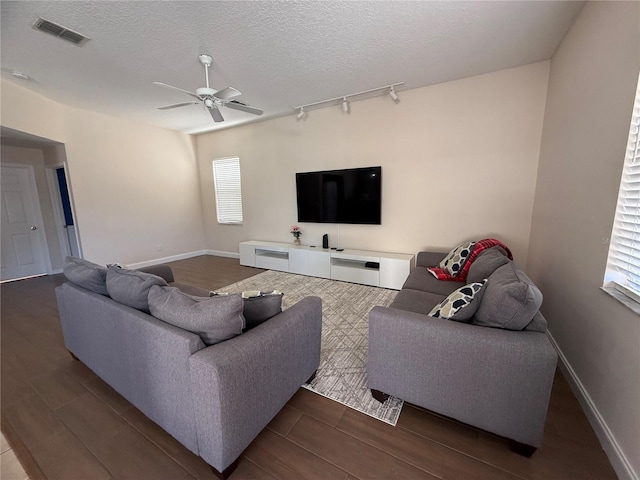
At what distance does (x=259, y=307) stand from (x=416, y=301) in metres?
1.30

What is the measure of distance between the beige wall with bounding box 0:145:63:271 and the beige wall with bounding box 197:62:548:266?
409cm

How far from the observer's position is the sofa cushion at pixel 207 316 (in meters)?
1.15

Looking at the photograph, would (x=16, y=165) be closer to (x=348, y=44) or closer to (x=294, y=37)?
(x=294, y=37)

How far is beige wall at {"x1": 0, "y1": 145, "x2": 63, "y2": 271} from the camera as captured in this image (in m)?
4.30

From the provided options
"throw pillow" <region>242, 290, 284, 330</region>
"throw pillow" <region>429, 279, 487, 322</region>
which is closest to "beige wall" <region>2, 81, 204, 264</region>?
"throw pillow" <region>242, 290, 284, 330</region>

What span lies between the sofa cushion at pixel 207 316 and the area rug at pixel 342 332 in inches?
35.8

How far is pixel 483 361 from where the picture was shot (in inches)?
47.8

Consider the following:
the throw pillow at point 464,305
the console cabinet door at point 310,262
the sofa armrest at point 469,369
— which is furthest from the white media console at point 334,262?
the sofa armrest at point 469,369

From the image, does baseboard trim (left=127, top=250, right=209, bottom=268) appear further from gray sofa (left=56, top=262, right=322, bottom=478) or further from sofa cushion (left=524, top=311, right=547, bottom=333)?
sofa cushion (left=524, top=311, right=547, bottom=333)

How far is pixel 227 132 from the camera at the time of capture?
5.31 m

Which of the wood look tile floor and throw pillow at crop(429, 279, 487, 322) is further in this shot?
throw pillow at crop(429, 279, 487, 322)

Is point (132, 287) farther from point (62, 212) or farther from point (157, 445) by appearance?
point (62, 212)

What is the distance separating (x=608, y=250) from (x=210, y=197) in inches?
251

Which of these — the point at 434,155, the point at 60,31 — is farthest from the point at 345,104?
the point at 60,31
